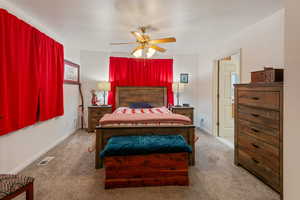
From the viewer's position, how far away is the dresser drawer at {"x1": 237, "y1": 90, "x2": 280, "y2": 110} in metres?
1.93

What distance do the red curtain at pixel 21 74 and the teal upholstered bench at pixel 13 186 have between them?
947 mm

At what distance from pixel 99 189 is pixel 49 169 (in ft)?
3.51

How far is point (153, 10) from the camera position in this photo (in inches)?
99.6

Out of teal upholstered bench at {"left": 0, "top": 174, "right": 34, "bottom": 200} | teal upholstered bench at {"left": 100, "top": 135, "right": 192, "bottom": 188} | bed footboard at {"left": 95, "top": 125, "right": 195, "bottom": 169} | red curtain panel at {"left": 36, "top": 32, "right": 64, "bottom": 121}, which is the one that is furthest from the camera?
red curtain panel at {"left": 36, "top": 32, "right": 64, "bottom": 121}

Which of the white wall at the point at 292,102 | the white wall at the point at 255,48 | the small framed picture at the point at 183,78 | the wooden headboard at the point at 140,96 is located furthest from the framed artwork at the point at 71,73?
the white wall at the point at 292,102

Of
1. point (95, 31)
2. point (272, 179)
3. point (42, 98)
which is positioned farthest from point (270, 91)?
point (42, 98)

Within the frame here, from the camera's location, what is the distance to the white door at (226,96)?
438 centimetres

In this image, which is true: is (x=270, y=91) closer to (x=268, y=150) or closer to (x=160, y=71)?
(x=268, y=150)

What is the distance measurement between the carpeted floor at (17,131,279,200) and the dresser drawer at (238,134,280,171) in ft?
1.10

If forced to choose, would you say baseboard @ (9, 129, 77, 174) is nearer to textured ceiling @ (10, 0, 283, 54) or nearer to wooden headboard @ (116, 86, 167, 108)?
wooden headboard @ (116, 86, 167, 108)

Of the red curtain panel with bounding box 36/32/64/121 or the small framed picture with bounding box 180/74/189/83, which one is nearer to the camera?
the red curtain panel with bounding box 36/32/64/121

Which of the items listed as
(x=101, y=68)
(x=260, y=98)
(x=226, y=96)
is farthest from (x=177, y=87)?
(x=260, y=98)

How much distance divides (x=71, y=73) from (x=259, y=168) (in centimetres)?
468

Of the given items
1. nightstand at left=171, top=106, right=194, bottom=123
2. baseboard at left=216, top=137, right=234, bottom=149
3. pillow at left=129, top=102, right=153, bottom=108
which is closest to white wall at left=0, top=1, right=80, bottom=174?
pillow at left=129, top=102, right=153, bottom=108
